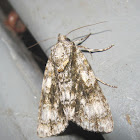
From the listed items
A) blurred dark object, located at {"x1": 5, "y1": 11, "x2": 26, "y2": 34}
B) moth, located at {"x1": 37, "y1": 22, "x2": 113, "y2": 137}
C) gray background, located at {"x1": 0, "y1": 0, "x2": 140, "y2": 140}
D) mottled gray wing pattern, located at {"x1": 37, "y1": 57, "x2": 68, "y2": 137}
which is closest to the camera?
gray background, located at {"x1": 0, "y1": 0, "x2": 140, "y2": 140}

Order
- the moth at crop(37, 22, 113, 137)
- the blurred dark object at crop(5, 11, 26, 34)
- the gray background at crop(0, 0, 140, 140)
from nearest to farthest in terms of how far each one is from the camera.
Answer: the gray background at crop(0, 0, 140, 140) → the moth at crop(37, 22, 113, 137) → the blurred dark object at crop(5, 11, 26, 34)

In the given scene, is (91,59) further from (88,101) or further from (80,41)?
(88,101)

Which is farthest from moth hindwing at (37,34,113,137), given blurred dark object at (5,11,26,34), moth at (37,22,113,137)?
blurred dark object at (5,11,26,34)

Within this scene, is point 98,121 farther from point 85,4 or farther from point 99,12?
point 85,4

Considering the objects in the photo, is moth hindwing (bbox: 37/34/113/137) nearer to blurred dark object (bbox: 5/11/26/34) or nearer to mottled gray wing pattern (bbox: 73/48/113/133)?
mottled gray wing pattern (bbox: 73/48/113/133)

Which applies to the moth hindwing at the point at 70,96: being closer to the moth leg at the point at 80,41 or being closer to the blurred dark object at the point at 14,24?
the moth leg at the point at 80,41

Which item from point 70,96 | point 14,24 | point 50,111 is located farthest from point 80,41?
point 14,24

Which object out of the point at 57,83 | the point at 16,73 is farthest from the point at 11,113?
the point at 57,83
